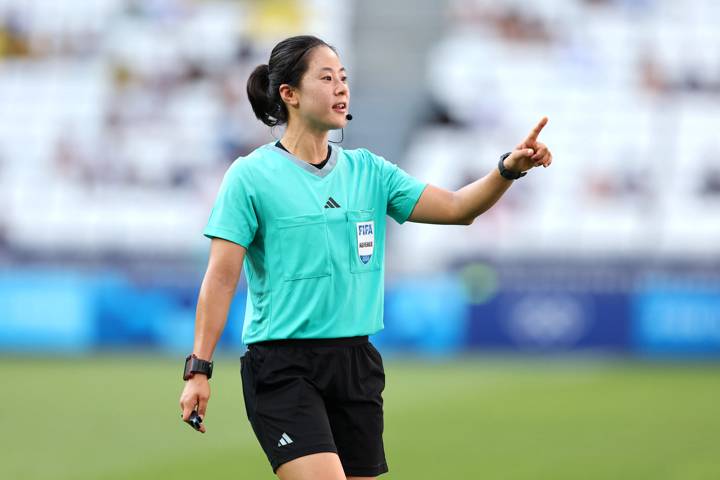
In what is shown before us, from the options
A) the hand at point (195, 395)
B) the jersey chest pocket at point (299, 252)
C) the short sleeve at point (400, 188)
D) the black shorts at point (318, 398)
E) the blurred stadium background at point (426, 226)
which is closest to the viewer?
the hand at point (195, 395)

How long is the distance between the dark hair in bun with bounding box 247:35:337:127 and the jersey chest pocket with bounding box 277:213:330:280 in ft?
1.56

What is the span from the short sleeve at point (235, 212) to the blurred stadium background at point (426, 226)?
19.4 feet

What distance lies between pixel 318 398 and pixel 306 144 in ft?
3.09

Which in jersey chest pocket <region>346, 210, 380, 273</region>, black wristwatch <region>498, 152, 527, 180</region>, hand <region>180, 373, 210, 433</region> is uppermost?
black wristwatch <region>498, 152, 527, 180</region>

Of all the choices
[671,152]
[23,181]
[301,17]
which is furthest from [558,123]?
[23,181]

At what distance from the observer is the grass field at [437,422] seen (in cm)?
893

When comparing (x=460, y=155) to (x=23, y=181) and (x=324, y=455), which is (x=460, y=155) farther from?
(x=324, y=455)

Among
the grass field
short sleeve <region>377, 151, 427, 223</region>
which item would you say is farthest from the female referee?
the grass field

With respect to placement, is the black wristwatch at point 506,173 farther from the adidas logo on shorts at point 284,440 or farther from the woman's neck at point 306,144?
the adidas logo on shorts at point 284,440

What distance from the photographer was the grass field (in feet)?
29.3

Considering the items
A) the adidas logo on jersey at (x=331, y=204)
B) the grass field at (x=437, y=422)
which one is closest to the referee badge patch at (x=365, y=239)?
the adidas logo on jersey at (x=331, y=204)

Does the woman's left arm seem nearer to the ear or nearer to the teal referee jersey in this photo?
the teal referee jersey

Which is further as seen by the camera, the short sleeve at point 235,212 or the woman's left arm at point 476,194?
the woman's left arm at point 476,194

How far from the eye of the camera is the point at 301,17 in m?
21.0
